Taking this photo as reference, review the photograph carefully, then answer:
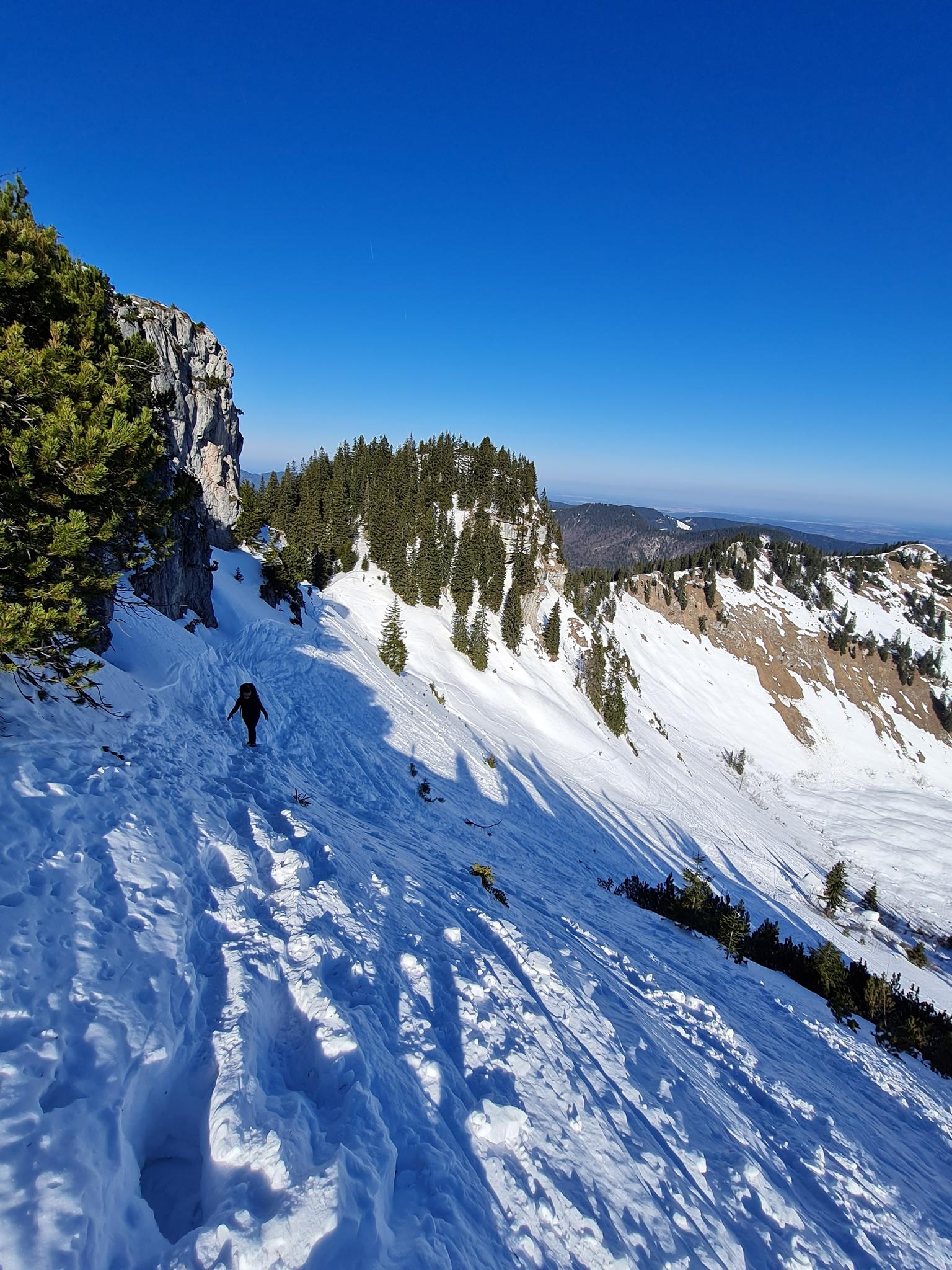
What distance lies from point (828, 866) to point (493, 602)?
1662 inches

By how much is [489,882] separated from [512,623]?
146 feet

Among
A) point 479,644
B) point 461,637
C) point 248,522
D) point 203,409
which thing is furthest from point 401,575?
point 203,409

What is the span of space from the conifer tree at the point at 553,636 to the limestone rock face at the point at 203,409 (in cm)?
3461

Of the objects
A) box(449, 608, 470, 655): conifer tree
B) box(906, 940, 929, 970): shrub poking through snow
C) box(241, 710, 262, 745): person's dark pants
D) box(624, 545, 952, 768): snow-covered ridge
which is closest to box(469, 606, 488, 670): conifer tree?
box(449, 608, 470, 655): conifer tree

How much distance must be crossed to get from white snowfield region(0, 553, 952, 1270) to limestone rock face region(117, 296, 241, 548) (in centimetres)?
2036

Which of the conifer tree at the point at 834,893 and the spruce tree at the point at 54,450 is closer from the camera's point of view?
the spruce tree at the point at 54,450

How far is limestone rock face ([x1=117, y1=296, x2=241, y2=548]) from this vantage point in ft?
98.1

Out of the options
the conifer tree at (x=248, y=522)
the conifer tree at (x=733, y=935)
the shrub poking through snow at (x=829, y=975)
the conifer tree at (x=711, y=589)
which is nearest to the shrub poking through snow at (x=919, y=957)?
the shrub poking through snow at (x=829, y=975)

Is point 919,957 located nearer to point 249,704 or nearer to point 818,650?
point 249,704

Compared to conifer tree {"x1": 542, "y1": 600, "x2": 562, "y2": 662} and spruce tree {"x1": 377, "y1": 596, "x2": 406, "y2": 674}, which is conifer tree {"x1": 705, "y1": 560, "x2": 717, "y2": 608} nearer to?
conifer tree {"x1": 542, "y1": 600, "x2": 562, "y2": 662}

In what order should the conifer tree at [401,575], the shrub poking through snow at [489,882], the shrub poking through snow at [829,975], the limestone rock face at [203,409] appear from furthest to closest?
the conifer tree at [401,575] → the limestone rock face at [203,409] → the shrub poking through snow at [829,975] → the shrub poking through snow at [489,882]

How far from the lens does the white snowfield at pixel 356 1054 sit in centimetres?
356

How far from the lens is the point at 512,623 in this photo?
5631 centimetres

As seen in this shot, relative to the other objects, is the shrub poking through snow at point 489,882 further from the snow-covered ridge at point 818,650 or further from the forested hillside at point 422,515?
the snow-covered ridge at point 818,650
